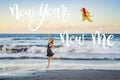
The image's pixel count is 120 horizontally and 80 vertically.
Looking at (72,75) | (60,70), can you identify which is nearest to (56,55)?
(60,70)

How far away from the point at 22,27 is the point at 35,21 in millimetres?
237

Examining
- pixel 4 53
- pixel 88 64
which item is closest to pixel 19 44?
pixel 4 53

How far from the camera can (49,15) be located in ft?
22.7

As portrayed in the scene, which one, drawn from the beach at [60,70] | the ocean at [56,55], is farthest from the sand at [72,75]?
the ocean at [56,55]

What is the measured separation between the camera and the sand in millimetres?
5608

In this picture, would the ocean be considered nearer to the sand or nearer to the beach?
the beach

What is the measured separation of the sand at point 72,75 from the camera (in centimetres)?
561

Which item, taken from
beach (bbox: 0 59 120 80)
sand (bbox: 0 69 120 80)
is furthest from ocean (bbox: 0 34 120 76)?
sand (bbox: 0 69 120 80)

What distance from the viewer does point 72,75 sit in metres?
5.88

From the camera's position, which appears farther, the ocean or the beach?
the ocean

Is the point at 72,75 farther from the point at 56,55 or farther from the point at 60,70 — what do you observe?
the point at 56,55

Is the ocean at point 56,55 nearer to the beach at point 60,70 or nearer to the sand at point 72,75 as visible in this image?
the beach at point 60,70

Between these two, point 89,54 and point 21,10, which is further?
point 89,54

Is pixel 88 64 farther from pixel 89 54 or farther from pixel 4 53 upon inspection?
pixel 4 53
